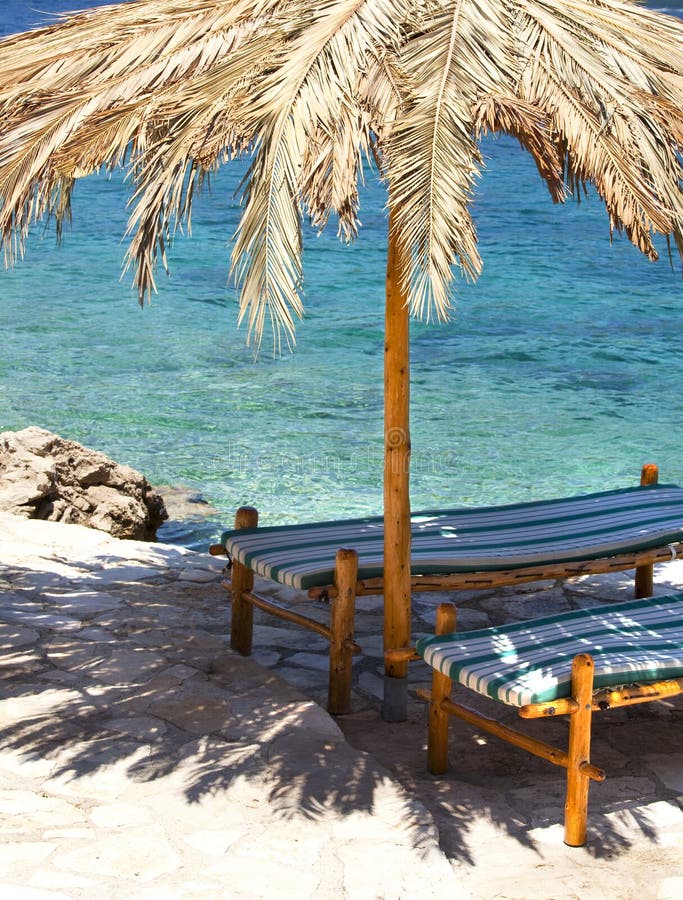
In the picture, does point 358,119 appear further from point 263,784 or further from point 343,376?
point 343,376

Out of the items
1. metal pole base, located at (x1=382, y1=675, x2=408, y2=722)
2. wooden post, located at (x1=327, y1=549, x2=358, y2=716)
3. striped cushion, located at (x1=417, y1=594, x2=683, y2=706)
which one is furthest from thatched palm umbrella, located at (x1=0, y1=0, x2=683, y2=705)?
metal pole base, located at (x1=382, y1=675, x2=408, y2=722)

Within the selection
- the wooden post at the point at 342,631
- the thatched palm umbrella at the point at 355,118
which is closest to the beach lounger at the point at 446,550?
the wooden post at the point at 342,631

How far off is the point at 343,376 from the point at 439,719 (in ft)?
32.8

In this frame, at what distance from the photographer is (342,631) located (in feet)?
14.2

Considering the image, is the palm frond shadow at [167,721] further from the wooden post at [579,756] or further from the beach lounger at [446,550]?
the wooden post at [579,756]

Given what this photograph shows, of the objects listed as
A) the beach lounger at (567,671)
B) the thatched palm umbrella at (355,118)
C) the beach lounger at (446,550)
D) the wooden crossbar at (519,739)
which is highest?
the thatched palm umbrella at (355,118)

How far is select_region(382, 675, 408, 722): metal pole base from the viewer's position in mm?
4316

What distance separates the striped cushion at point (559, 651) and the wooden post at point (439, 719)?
88mm

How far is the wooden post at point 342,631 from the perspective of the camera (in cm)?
427

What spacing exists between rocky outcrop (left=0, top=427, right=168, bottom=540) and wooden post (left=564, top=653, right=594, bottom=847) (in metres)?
4.25

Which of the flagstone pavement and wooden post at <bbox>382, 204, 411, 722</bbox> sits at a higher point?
wooden post at <bbox>382, 204, 411, 722</bbox>

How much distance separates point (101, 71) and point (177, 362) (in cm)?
1015

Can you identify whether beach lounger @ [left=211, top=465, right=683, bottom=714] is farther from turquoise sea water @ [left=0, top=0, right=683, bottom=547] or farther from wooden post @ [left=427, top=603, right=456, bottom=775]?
turquoise sea water @ [left=0, top=0, right=683, bottom=547]

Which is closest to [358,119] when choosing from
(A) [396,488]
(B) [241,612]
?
(A) [396,488]
